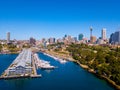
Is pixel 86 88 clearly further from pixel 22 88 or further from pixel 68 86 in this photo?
pixel 22 88

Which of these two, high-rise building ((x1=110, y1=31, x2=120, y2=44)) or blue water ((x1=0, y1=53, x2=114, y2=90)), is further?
high-rise building ((x1=110, y1=31, x2=120, y2=44))

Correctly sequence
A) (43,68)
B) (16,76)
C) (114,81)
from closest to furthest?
1. (114,81)
2. (16,76)
3. (43,68)

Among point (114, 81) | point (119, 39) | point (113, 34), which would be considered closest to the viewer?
point (114, 81)

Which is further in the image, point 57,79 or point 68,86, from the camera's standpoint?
point 57,79

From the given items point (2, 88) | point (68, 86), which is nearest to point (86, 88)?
point (68, 86)

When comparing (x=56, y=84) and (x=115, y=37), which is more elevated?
(x=115, y=37)

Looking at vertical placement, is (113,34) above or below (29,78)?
above

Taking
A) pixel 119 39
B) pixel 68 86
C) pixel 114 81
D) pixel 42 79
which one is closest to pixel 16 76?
pixel 42 79

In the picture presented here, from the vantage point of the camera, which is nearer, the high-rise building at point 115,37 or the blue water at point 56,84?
the blue water at point 56,84

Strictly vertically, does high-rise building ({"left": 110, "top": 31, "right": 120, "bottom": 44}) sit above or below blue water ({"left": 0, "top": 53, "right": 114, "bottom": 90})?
above

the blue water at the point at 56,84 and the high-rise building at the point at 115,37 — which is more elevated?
the high-rise building at the point at 115,37

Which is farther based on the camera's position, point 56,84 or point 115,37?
point 115,37
